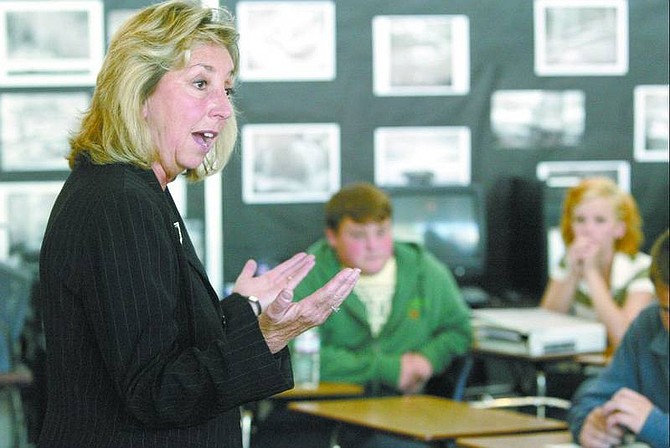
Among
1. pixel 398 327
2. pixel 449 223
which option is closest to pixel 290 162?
pixel 449 223

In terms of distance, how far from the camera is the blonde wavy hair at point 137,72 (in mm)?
2043

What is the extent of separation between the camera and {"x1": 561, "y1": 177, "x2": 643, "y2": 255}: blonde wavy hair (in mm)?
5711

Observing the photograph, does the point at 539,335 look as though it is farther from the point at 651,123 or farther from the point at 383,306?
the point at 651,123

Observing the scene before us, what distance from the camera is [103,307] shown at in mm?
1896

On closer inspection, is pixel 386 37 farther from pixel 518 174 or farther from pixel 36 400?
pixel 36 400

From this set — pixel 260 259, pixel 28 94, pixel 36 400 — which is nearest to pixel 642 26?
pixel 260 259

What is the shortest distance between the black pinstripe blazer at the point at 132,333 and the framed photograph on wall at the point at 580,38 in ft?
13.8

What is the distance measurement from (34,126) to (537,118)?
2.36 metres

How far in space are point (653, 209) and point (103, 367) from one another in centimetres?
438

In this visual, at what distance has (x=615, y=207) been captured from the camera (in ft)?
18.9

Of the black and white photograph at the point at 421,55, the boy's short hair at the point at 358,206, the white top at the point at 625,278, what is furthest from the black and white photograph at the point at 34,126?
the white top at the point at 625,278

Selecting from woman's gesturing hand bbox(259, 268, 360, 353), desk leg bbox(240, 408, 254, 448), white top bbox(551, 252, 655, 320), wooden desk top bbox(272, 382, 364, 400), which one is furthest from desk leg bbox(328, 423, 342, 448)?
woman's gesturing hand bbox(259, 268, 360, 353)

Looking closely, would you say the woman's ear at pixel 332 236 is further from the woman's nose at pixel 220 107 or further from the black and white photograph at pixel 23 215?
the woman's nose at pixel 220 107

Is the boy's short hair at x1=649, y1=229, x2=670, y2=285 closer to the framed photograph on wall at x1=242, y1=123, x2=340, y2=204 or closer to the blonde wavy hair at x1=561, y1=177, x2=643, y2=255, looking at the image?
the blonde wavy hair at x1=561, y1=177, x2=643, y2=255
